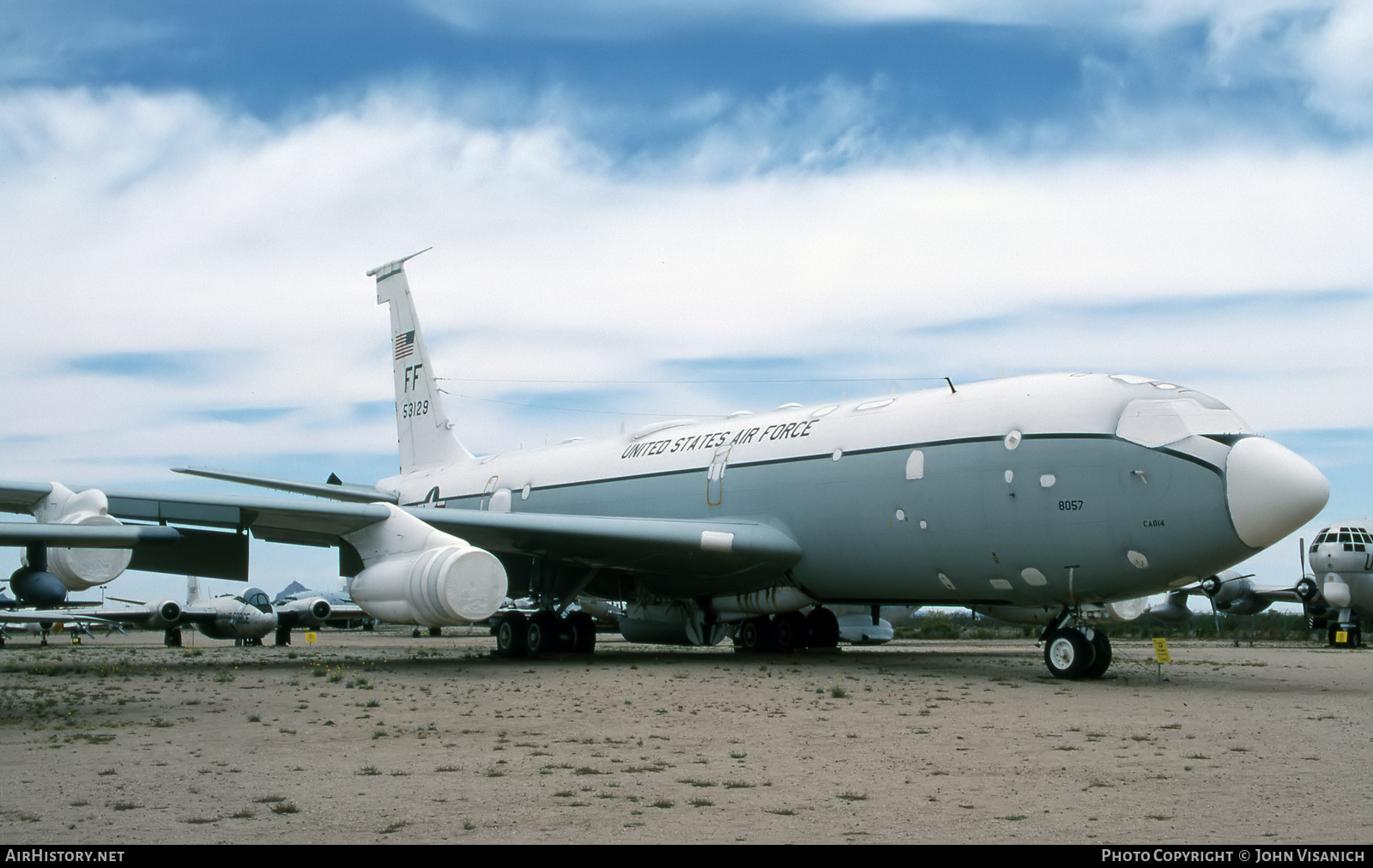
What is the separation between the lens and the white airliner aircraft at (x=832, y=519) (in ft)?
41.9

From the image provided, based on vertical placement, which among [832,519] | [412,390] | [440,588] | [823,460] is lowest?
[440,588]

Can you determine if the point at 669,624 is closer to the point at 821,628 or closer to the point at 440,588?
the point at 821,628

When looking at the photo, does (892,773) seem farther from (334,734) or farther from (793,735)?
(334,734)

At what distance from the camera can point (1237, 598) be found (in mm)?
36375

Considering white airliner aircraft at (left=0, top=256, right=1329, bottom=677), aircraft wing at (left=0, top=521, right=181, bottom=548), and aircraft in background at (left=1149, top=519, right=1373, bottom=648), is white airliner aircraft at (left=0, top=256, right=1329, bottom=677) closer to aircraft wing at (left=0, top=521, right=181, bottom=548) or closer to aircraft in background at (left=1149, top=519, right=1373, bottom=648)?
aircraft wing at (left=0, top=521, right=181, bottom=548)

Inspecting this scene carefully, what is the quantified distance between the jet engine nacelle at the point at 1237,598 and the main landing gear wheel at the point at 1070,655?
880 inches

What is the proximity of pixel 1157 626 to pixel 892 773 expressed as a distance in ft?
154

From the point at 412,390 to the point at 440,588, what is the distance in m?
13.7

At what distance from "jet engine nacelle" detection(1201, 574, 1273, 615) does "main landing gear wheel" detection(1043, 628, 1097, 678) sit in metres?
22.4

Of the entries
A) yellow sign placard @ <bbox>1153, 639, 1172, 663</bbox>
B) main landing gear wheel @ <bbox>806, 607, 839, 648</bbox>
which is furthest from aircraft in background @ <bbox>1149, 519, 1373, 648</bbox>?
yellow sign placard @ <bbox>1153, 639, 1172, 663</bbox>

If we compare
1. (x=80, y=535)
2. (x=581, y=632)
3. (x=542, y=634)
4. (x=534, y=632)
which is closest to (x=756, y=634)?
(x=581, y=632)

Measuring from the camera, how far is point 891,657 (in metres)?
→ 18.8

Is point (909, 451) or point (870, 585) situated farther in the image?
point (870, 585)
